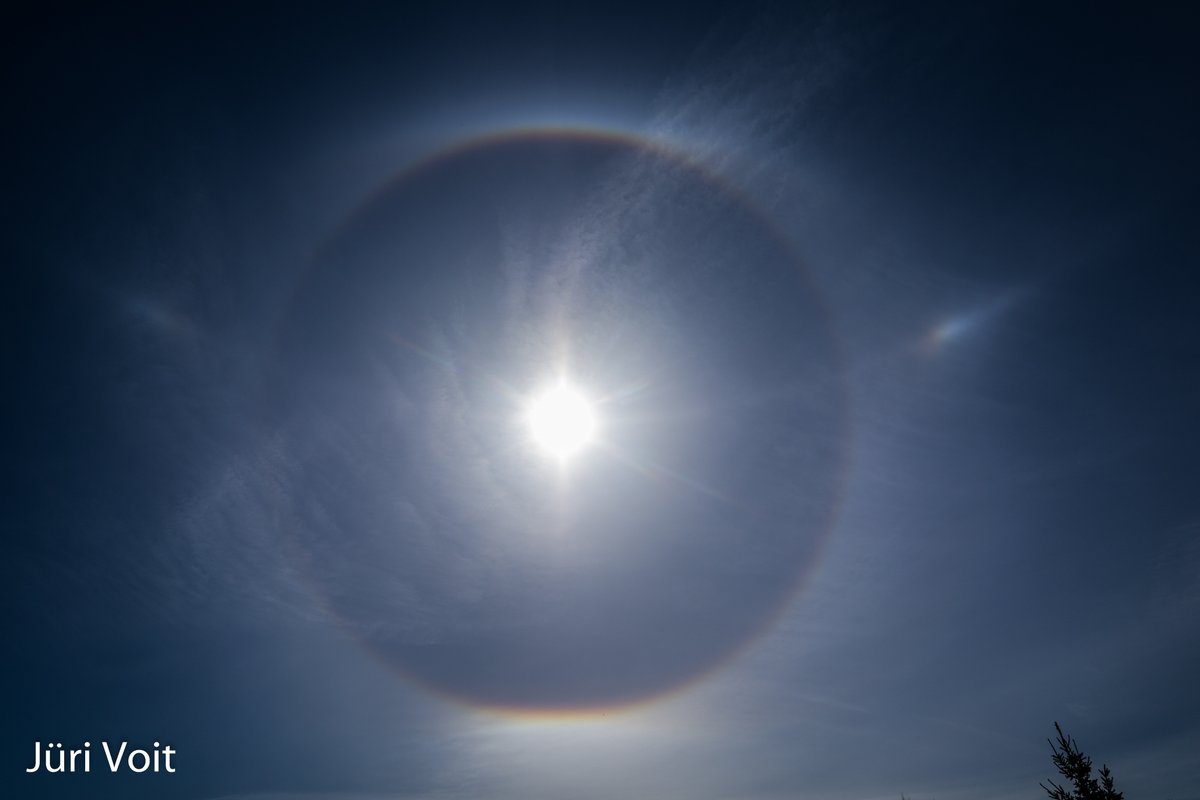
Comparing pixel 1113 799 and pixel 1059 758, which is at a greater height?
pixel 1059 758

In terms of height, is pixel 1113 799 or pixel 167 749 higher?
pixel 167 749

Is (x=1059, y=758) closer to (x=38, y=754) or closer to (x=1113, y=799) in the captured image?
(x=1113, y=799)

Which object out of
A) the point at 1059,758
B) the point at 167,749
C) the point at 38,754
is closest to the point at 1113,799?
the point at 1059,758

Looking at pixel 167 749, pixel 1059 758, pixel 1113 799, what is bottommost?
pixel 1113 799

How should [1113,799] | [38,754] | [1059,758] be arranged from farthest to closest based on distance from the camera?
[38,754] < [1059,758] < [1113,799]

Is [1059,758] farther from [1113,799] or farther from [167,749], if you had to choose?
[167,749]

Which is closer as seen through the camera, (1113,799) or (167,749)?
(1113,799)

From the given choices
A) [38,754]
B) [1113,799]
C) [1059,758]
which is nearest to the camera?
[1113,799]

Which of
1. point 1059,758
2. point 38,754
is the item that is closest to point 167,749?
point 38,754
